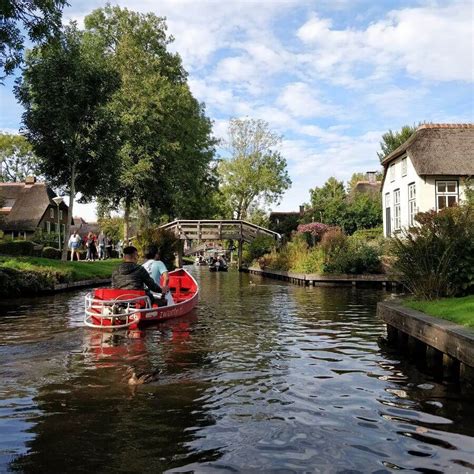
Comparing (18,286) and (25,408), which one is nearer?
(25,408)

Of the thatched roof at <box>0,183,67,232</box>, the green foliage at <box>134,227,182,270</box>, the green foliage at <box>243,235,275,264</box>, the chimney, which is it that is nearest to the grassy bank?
the green foliage at <box>134,227,182,270</box>

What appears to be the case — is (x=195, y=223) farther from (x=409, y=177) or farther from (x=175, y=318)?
(x=175, y=318)

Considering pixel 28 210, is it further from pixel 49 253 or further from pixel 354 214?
pixel 354 214

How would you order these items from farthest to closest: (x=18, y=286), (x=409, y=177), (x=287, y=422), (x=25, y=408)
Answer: (x=409, y=177) → (x=18, y=286) → (x=25, y=408) → (x=287, y=422)

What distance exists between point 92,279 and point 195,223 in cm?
1987

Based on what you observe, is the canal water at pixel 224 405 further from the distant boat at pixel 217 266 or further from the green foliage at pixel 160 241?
the distant boat at pixel 217 266

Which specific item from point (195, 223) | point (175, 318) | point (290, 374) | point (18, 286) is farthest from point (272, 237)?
point (290, 374)

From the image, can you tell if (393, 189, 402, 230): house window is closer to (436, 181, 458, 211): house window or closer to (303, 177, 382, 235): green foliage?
(436, 181, 458, 211): house window

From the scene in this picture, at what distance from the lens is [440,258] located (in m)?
10.8

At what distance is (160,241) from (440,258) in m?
20.7

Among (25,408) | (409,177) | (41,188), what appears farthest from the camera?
(41,188)

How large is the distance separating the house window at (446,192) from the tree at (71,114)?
17.8 m

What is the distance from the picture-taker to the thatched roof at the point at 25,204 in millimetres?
59750

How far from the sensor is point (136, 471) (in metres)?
4.55
